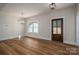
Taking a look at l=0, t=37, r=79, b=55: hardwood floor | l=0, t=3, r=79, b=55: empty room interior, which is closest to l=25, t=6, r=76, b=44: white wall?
l=0, t=3, r=79, b=55: empty room interior

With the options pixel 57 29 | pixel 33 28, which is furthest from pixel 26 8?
pixel 57 29

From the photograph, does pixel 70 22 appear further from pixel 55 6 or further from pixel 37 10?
pixel 37 10

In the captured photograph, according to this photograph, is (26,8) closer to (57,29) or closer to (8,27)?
(8,27)

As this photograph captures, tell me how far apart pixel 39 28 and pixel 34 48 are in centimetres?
40

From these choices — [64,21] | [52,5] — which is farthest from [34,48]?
[52,5]

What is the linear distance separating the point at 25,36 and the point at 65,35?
75cm

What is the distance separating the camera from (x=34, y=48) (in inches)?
61.6

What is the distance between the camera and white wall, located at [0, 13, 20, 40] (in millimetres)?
1568

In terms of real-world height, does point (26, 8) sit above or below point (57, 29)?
above

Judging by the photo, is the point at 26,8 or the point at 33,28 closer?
the point at 26,8

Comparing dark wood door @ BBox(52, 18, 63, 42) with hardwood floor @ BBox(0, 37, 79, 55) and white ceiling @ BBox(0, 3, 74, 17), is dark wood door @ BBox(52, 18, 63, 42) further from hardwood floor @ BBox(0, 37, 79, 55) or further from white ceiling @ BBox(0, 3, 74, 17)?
white ceiling @ BBox(0, 3, 74, 17)

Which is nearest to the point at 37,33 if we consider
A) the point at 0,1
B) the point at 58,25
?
the point at 58,25

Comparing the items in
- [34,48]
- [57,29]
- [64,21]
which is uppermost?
[64,21]

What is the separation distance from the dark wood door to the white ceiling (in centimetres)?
25
